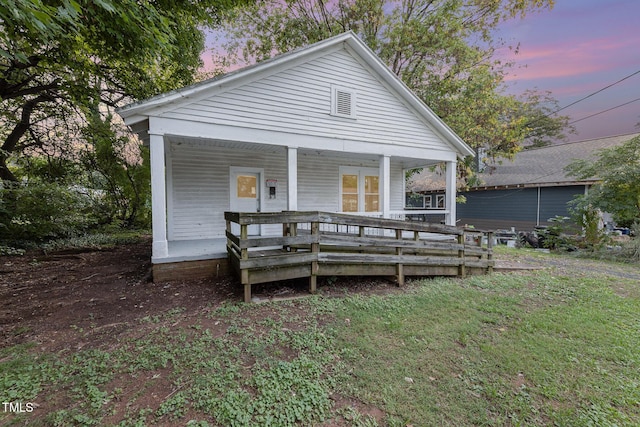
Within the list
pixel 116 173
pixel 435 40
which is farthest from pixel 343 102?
pixel 116 173

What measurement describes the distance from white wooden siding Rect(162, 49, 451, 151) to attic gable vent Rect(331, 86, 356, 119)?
0.39 ft

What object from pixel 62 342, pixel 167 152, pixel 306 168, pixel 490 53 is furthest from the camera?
pixel 490 53

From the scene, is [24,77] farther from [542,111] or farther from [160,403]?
[542,111]

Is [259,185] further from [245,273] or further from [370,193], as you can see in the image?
[245,273]

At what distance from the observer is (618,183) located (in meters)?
9.77

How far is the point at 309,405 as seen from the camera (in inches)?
86.1

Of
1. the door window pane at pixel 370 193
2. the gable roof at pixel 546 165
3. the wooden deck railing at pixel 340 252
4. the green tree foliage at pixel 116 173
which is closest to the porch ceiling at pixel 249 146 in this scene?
the door window pane at pixel 370 193

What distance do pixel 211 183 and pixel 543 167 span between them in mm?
19683

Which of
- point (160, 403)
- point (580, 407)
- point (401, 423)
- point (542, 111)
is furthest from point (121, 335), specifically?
point (542, 111)

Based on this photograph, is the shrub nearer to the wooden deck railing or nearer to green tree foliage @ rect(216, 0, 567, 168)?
the wooden deck railing

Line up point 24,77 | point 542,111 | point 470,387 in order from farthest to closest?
point 542,111 < point 24,77 < point 470,387

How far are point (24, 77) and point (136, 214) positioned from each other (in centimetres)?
675

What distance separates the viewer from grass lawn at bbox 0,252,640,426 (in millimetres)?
2125

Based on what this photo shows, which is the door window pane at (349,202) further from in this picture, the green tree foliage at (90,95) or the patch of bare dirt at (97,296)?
the green tree foliage at (90,95)
